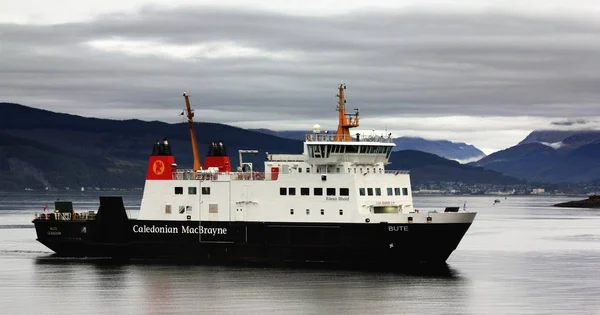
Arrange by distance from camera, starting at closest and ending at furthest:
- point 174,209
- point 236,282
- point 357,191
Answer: point 236,282, point 357,191, point 174,209

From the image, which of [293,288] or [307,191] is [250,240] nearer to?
[307,191]

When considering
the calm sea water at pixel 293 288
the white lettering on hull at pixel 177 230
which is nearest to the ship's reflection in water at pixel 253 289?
the calm sea water at pixel 293 288

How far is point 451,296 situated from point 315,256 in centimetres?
1041

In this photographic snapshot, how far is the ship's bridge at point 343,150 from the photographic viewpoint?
5200cm

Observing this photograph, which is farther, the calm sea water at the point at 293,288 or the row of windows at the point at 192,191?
the row of windows at the point at 192,191

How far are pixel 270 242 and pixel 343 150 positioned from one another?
18.9 ft

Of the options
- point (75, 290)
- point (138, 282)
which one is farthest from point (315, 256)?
point (75, 290)

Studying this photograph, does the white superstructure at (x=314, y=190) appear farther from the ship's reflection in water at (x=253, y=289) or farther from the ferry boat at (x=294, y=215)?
the ship's reflection in water at (x=253, y=289)

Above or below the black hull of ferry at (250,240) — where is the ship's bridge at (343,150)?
above

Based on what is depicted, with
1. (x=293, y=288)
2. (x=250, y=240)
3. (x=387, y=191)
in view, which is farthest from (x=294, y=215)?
(x=293, y=288)

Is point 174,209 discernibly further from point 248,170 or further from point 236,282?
point 236,282

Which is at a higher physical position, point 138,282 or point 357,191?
point 357,191

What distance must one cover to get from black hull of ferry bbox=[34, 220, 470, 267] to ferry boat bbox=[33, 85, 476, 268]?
0.16 ft

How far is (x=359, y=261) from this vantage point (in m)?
51.1
